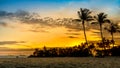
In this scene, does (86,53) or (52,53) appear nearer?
(86,53)

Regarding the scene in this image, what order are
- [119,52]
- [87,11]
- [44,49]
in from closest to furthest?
[87,11]
[119,52]
[44,49]

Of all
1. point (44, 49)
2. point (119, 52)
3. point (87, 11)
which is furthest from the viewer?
point (44, 49)

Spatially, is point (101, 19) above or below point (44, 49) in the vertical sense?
above

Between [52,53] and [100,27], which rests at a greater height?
[100,27]

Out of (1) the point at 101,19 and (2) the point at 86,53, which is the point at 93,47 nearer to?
(2) the point at 86,53

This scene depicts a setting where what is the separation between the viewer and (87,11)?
97.7 meters

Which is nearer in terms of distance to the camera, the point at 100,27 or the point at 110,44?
the point at 100,27

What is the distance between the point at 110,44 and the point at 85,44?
9.86 meters

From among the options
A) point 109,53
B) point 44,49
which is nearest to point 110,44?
point 109,53

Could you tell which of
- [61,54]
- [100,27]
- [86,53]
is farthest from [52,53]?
[100,27]

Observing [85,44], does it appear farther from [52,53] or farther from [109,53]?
[52,53]

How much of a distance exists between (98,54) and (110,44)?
19.9 feet

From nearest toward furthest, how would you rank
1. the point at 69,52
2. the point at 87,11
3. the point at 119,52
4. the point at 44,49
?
the point at 87,11, the point at 119,52, the point at 69,52, the point at 44,49

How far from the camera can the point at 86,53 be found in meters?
109
